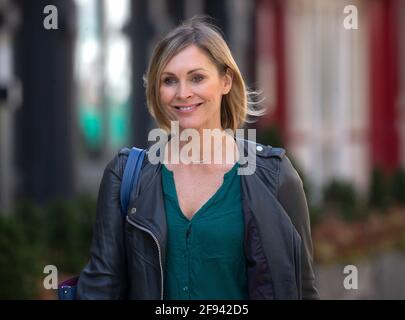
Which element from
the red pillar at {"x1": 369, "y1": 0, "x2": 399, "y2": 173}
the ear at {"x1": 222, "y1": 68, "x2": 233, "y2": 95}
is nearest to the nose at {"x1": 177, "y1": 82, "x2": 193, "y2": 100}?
the ear at {"x1": 222, "y1": 68, "x2": 233, "y2": 95}

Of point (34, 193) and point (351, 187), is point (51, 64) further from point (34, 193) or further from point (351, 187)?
point (351, 187)

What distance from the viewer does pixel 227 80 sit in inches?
127

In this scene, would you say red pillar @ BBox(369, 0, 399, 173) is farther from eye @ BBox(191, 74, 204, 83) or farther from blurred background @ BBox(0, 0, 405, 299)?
eye @ BBox(191, 74, 204, 83)

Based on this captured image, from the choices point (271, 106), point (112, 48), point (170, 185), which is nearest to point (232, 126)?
point (170, 185)

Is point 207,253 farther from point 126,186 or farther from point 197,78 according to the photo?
point 197,78

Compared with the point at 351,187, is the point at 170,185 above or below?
above

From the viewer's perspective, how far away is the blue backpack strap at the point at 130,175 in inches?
123

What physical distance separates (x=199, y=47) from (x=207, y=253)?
1.99 feet

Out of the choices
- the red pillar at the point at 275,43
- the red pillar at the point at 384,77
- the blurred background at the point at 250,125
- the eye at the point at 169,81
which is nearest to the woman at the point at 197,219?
the eye at the point at 169,81

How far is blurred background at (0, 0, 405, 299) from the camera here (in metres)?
9.17

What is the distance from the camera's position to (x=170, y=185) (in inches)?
125

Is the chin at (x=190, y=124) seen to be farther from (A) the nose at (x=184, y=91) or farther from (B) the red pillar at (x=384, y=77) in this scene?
(B) the red pillar at (x=384, y=77)

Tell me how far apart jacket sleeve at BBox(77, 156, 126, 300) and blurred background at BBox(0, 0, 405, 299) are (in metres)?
1.41
